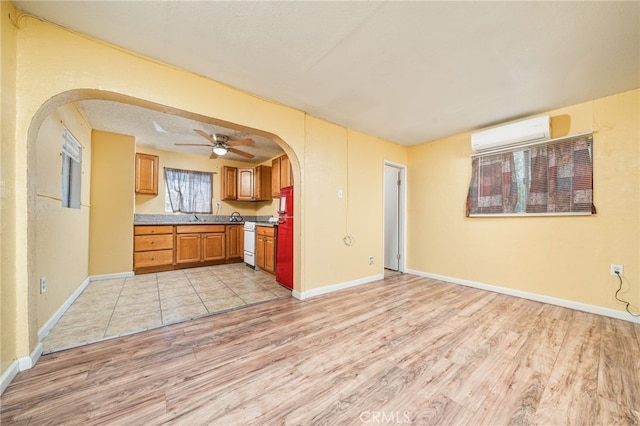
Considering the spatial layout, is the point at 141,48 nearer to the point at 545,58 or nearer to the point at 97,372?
the point at 97,372

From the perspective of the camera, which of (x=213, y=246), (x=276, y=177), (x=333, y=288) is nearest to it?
(x=333, y=288)

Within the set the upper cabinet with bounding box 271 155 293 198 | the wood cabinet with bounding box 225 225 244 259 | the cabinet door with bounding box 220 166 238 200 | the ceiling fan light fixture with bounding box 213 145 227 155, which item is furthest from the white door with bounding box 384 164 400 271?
the cabinet door with bounding box 220 166 238 200

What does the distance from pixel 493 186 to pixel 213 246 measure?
16.7 ft

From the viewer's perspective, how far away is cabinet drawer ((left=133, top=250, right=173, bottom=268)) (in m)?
3.95

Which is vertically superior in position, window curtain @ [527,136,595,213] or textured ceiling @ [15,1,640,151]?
textured ceiling @ [15,1,640,151]

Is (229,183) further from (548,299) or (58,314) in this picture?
(548,299)

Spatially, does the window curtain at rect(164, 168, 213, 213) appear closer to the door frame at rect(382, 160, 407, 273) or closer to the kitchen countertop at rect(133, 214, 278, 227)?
the kitchen countertop at rect(133, 214, 278, 227)

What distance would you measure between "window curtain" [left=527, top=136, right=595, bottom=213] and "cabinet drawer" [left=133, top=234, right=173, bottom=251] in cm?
573

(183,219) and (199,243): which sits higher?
(183,219)

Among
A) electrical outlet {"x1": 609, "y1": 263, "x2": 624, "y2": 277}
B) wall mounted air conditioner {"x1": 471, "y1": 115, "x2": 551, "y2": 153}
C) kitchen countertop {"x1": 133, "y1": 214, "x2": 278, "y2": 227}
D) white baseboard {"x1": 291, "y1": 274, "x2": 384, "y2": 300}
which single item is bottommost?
white baseboard {"x1": 291, "y1": 274, "x2": 384, "y2": 300}

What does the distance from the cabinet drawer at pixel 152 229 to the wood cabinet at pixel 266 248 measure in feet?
5.41

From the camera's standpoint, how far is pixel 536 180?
2.91m

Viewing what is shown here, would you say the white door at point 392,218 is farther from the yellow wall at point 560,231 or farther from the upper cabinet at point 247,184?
the upper cabinet at point 247,184

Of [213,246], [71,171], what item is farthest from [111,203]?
[213,246]
